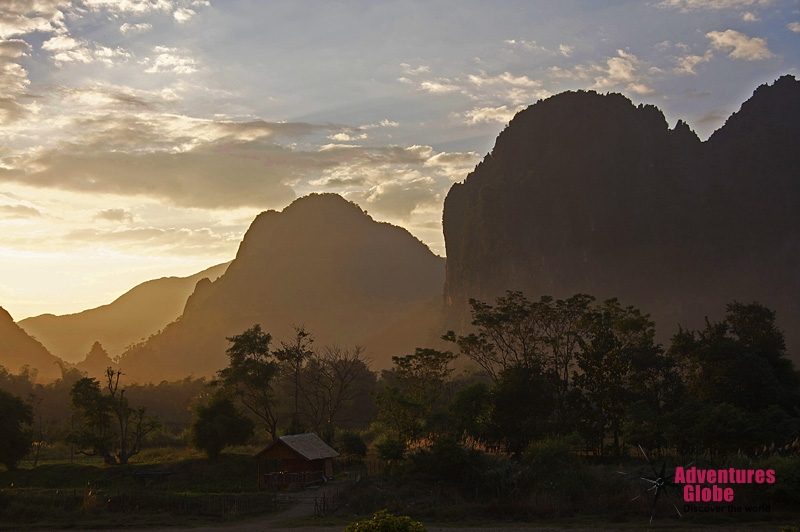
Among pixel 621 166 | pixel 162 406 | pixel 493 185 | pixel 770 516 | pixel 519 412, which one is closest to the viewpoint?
pixel 770 516

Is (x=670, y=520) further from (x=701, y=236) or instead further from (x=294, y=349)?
(x=701, y=236)

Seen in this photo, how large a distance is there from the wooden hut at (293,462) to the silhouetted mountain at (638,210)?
372 ft

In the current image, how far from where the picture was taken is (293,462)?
38219 mm

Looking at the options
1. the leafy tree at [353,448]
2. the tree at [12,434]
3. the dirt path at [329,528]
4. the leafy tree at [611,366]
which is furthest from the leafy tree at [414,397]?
the tree at [12,434]

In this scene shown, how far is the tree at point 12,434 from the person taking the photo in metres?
43.7

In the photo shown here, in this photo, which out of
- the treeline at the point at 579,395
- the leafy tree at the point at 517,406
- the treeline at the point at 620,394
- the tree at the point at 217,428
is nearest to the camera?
the treeline at the point at 620,394

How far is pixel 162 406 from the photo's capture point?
9194 centimetres

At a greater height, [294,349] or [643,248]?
[643,248]

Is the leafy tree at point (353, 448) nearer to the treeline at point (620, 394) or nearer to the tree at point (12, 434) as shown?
the treeline at point (620, 394)

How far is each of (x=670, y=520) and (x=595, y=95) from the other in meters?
177

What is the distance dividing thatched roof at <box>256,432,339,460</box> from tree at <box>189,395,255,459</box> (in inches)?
289

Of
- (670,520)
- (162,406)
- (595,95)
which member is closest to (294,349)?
(670,520)

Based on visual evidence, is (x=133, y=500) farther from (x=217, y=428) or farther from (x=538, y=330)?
(x=538, y=330)

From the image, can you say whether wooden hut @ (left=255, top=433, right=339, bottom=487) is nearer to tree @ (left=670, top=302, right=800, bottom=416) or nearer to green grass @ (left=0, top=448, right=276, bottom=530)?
green grass @ (left=0, top=448, right=276, bottom=530)
